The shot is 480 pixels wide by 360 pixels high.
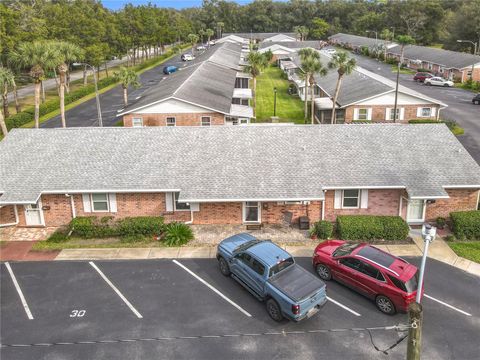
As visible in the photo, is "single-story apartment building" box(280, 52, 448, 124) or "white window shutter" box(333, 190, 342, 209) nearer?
"white window shutter" box(333, 190, 342, 209)

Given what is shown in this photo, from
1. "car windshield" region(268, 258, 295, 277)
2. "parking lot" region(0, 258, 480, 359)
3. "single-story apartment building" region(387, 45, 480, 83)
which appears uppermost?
"single-story apartment building" region(387, 45, 480, 83)

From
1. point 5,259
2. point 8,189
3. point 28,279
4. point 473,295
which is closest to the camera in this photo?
point 473,295

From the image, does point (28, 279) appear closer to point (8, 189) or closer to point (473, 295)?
point (8, 189)

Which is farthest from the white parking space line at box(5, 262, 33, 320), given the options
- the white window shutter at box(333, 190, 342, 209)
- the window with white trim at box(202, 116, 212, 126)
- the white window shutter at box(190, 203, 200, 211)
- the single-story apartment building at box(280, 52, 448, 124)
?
the single-story apartment building at box(280, 52, 448, 124)

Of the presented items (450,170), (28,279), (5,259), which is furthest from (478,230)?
(5,259)

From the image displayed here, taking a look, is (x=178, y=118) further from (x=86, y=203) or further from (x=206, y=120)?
(x=86, y=203)

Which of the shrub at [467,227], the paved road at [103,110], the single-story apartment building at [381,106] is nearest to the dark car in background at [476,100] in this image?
the single-story apartment building at [381,106]

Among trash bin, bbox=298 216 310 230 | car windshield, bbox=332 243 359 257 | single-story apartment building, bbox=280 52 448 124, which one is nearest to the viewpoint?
car windshield, bbox=332 243 359 257

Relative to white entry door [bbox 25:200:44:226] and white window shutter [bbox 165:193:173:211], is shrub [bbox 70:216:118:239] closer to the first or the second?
white entry door [bbox 25:200:44:226]
